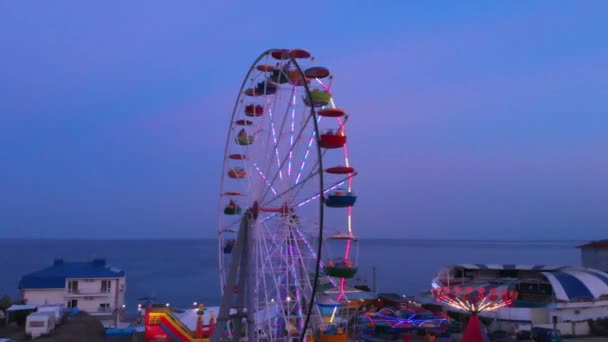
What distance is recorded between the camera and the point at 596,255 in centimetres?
4556

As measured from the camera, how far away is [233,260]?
1630 centimetres

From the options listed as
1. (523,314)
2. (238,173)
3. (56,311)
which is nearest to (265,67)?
(238,173)

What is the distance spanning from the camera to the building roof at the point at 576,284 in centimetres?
2853

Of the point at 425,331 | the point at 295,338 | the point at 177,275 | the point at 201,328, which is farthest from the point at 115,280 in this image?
the point at 177,275

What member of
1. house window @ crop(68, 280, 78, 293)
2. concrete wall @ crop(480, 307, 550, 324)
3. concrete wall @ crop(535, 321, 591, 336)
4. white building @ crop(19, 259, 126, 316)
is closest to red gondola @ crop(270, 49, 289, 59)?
concrete wall @ crop(480, 307, 550, 324)

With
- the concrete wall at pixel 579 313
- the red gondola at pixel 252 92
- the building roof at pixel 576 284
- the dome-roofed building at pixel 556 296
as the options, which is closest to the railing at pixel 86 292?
the dome-roofed building at pixel 556 296

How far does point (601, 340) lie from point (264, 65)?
19.7 meters

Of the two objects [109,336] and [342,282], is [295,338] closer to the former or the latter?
[342,282]

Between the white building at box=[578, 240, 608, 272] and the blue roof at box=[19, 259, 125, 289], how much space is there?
3610 centimetres

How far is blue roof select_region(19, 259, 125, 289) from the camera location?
33219mm

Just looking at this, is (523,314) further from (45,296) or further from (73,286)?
(45,296)

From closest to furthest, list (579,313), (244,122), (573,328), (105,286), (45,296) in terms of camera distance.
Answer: (244,122) → (573,328) → (579,313) → (45,296) → (105,286)

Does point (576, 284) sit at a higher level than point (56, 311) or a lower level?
higher

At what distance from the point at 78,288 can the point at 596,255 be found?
38.7 m
